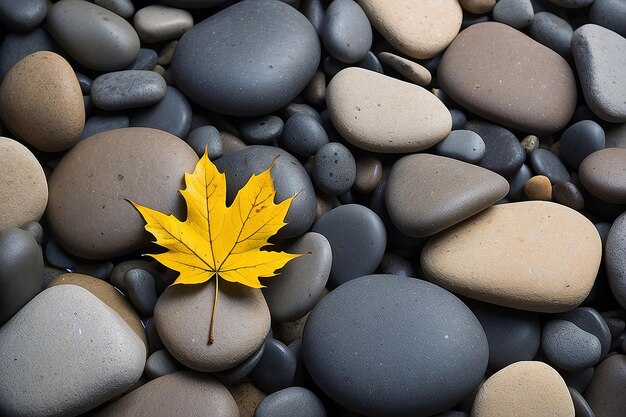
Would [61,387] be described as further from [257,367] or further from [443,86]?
[443,86]

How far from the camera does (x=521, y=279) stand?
126 cm

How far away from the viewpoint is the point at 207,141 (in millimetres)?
1391

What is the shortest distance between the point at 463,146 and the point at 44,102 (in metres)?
0.84

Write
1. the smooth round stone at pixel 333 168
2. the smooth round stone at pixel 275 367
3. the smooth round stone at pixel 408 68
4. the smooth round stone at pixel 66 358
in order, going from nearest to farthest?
the smooth round stone at pixel 66 358 → the smooth round stone at pixel 275 367 → the smooth round stone at pixel 333 168 → the smooth round stone at pixel 408 68

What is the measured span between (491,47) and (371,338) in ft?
2.36

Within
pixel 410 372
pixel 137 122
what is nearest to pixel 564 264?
pixel 410 372

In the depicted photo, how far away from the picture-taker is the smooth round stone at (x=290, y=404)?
1200mm

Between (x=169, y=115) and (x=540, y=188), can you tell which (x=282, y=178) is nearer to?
(x=169, y=115)

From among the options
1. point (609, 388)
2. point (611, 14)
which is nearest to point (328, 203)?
point (609, 388)

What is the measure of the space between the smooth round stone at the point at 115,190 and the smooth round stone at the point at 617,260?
0.82 m

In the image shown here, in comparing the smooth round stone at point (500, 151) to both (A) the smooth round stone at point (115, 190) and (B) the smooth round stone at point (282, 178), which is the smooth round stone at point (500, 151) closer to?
(B) the smooth round stone at point (282, 178)

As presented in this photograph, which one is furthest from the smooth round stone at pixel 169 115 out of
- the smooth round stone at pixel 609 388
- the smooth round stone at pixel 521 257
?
the smooth round stone at pixel 609 388

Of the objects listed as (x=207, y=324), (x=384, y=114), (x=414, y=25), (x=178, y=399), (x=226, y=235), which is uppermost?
(x=414, y=25)

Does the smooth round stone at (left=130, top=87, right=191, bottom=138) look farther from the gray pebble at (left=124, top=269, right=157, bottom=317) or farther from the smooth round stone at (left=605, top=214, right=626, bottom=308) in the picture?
the smooth round stone at (left=605, top=214, right=626, bottom=308)
